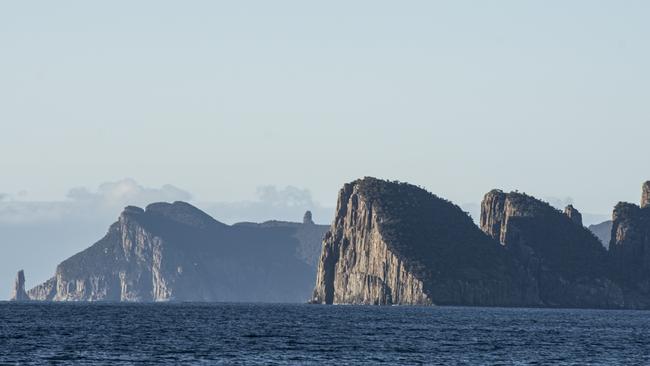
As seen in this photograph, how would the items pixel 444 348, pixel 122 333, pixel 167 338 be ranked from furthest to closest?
pixel 122 333 < pixel 167 338 < pixel 444 348

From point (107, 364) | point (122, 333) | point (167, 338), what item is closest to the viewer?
point (107, 364)

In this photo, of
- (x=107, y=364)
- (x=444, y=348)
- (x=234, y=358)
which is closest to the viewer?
(x=107, y=364)

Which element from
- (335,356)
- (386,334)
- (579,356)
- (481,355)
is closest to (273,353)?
(335,356)

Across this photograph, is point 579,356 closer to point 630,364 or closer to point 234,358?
point 630,364

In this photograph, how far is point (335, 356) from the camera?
142375mm

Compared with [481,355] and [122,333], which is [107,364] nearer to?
[481,355]

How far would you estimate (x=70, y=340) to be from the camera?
16238 centimetres

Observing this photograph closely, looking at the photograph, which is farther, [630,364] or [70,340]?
[70,340]

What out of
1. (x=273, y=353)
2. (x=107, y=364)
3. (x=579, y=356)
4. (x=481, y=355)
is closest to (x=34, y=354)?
(x=107, y=364)

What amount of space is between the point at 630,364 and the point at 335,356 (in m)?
29.8

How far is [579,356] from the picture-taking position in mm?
149250

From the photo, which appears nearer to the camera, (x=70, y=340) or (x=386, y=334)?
(x=70, y=340)

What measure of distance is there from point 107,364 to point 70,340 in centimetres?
3620

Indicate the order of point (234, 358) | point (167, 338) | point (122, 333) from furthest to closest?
1. point (122, 333)
2. point (167, 338)
3. point (234, 358)
